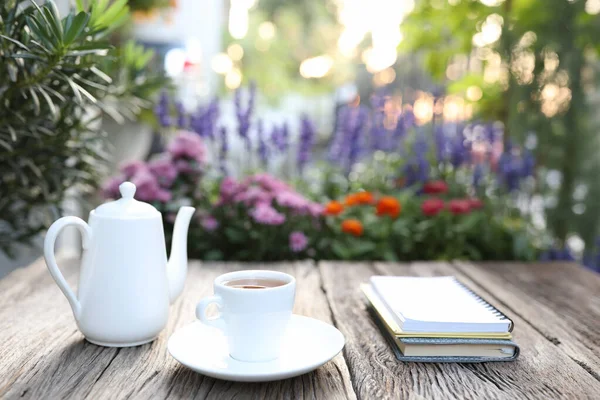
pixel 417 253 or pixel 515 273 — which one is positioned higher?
pixel 515 273

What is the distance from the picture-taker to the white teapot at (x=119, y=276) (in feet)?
2.76

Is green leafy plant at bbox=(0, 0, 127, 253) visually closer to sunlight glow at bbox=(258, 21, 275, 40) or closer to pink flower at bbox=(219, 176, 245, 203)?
pink flower at bbox=(219, 176, 245, 203)

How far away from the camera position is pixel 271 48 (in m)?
11.0

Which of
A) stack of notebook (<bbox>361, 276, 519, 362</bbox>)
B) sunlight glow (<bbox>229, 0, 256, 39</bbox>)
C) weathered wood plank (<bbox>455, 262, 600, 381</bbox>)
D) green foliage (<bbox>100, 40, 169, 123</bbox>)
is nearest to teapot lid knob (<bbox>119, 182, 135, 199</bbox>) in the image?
stack of notebook (<bbox>361, 276, 519, 362</bbox>)

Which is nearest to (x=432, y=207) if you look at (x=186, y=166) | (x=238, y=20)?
(x=186, y=166)

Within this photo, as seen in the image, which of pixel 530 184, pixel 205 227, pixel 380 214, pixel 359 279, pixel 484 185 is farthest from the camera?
pixel 530 184

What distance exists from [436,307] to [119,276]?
1.49ft

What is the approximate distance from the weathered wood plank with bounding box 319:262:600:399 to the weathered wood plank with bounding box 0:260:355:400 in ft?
0.12

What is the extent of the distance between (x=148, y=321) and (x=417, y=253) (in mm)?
1547

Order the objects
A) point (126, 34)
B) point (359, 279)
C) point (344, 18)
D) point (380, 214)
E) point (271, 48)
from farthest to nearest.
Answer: point (344, 18) → point (271, 48) → point (126, 34) → point (380, 214) → point (359, 279)

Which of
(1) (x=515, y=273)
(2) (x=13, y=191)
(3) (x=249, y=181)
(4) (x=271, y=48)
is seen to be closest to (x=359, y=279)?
(1) (x=515, y=273)

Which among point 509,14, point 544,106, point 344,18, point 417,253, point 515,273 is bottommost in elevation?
point 417,253

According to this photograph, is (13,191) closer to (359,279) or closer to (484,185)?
(359,279)

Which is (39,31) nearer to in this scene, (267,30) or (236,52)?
(236,52)
